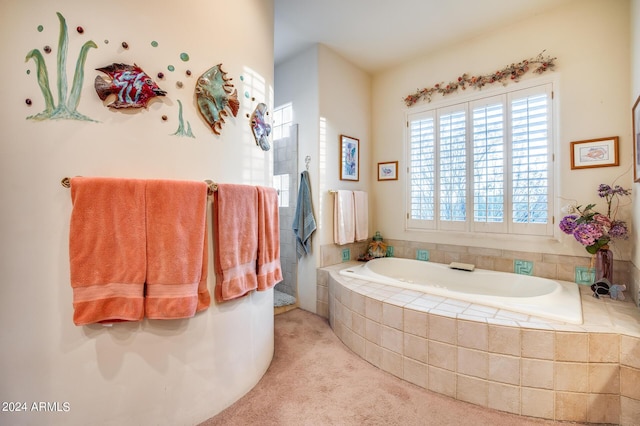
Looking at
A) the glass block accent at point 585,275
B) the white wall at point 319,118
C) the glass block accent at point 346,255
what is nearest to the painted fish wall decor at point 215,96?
the white wall at point 319,118

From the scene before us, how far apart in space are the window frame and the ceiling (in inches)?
23.8

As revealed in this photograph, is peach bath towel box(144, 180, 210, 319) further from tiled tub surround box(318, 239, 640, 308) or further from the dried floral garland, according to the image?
the dried floral garland

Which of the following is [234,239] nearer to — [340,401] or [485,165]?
[340,401]

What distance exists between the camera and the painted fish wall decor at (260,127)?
1.81 metres

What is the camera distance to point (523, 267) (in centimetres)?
257

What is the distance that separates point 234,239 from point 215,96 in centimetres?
84

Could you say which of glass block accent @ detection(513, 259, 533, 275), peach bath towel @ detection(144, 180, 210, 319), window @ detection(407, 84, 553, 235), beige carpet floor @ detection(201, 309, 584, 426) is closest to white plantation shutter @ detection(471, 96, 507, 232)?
window @ detection(407, 84, 553, 235)

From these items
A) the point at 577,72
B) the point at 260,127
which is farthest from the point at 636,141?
the point at 260,127

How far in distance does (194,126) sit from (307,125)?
1762mm

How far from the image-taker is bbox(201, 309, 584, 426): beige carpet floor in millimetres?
1526

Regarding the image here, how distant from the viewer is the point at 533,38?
8.19 ft

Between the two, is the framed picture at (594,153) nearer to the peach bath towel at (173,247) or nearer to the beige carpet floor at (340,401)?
the beige carpet floor at (340,401)

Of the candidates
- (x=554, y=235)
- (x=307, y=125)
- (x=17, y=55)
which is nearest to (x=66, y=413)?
(x=17, y=55)

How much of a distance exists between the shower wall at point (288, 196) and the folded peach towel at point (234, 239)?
5.26 ft
